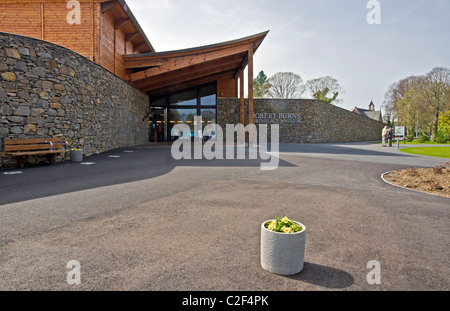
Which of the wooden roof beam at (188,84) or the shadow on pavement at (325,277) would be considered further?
the wooden roof beam at (188,84)

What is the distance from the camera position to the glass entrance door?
80.8ft

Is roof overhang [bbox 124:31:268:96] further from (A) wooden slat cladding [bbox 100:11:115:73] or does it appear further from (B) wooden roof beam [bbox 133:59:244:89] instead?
(A) wooden slat cladding [bbox 100:11:115:73]

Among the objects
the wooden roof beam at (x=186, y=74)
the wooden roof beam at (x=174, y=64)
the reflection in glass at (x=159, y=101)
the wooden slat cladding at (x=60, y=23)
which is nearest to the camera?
the wooden slat cladding at (x=60, y=23)

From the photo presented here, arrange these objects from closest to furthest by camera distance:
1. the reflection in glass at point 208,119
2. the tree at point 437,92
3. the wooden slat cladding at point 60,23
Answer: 1. the wooden slat cladding at point 60,23
2. the reflection in glass at point 208,119
3. the tree at point 437,92

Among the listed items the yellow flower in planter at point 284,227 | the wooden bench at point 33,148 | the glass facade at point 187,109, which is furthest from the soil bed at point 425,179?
the glass facade at point 187,109

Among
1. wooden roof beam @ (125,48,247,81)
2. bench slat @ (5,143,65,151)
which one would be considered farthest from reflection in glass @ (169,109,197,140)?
bench slat @ (5,143,65,151)

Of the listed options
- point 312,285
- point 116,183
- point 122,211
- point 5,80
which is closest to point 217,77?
point 5,80

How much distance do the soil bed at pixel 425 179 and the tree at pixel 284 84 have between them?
1492 inches

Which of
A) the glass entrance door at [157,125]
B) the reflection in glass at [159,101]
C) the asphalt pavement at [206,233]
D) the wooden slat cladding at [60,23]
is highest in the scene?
the wooden slat cladding at [60,23]

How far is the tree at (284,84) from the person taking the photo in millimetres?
44562

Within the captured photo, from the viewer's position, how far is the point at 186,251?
3.11 metres

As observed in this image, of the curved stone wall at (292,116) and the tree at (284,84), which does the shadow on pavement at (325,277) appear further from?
the tree at (284,84)

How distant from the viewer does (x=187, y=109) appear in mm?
25203

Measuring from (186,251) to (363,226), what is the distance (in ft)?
8.87
